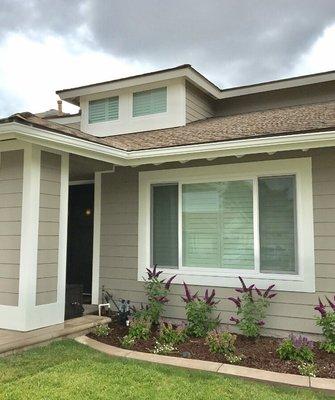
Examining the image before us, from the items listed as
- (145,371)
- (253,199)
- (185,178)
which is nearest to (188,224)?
(185,178)

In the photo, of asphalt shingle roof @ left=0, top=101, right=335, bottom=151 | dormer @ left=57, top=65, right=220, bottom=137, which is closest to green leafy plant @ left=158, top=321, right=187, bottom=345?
asphalt shingle roof @ left=0, top=101, right=335, bottom=151

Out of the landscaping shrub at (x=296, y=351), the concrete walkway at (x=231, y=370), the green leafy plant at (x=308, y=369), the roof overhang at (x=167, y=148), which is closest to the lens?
the concrete walkway at (x=231, y=370)

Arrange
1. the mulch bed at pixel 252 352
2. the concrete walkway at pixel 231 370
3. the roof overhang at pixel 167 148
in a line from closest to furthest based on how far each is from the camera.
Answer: the concrete walkway at pixel 231 370 → the mulch bed at pixel 252 352 → the roof overhang at pixel 167 148

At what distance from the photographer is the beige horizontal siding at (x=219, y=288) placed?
16.9 ft

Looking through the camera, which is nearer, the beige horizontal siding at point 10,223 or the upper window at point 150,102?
the beige horizontal siding at point 10,223

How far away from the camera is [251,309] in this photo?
518cm

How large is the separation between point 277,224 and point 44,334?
338cm

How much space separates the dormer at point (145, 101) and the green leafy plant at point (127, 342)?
440 cm

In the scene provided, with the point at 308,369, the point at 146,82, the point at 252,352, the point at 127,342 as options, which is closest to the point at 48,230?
the point at 127,342

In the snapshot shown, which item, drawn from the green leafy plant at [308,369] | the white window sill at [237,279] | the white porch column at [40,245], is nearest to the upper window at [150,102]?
the white porch column at [40,245]

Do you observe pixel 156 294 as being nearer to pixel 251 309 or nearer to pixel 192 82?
pixel 251 309

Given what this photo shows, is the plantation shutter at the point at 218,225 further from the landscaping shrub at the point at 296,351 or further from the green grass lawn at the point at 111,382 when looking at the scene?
the green grass lawn at the point at 111,382

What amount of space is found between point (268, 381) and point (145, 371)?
120 cm

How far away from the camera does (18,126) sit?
448 centimetres
